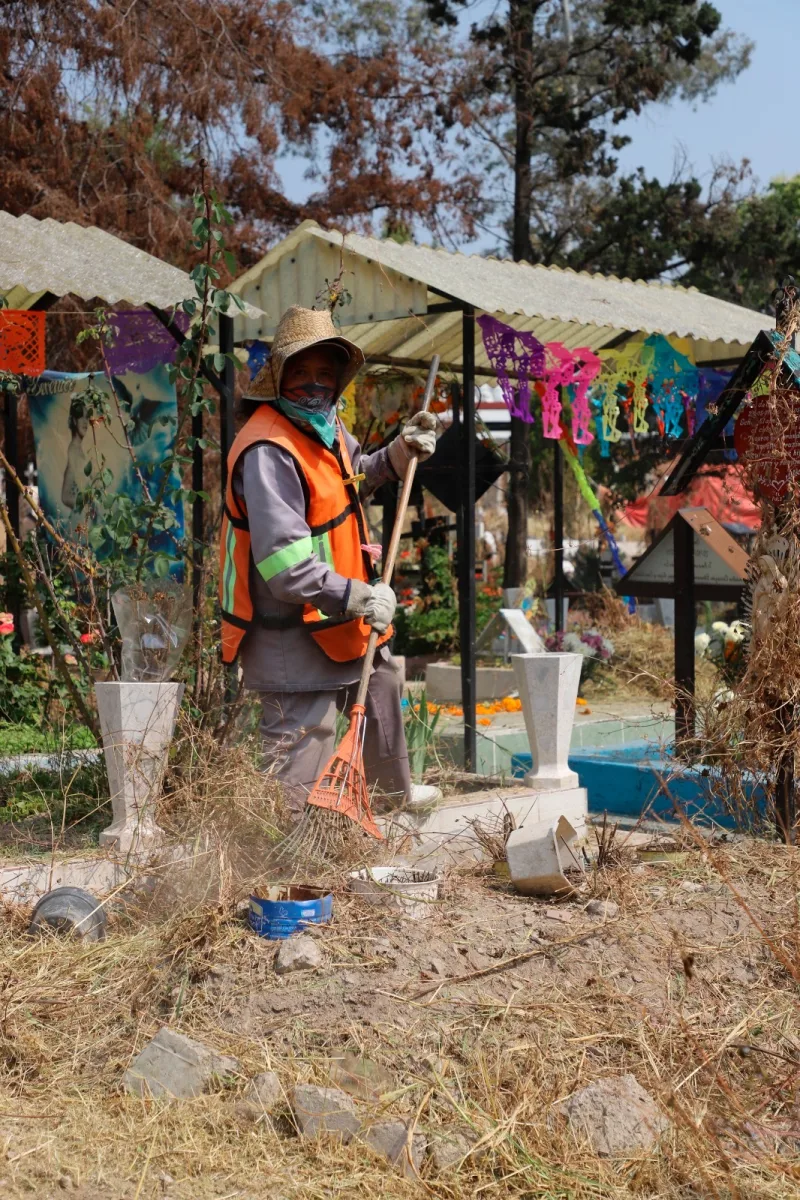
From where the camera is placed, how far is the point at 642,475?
72.1 feet

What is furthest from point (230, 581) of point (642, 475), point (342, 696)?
point (642, 475)

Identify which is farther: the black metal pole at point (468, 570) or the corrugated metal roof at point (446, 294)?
the corrugated metal roof at point (446, 294)

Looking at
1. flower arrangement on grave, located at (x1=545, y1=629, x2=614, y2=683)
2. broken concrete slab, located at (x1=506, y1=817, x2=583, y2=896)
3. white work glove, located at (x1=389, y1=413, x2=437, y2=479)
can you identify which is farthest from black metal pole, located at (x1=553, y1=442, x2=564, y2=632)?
broken concrete slab, located at (x1=506, y1=817, x2=583, y2=896)

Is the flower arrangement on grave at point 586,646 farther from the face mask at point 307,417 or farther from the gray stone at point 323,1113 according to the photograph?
the gray stone at point 323,1113

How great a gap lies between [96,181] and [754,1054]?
13.7m

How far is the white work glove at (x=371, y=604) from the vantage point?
4.91 metres

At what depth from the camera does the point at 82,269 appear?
23.0ft

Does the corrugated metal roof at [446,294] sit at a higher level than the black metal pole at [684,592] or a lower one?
higher

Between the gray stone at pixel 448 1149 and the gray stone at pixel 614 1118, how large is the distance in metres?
0.25

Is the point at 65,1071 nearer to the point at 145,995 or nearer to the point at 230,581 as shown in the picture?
the point at 145,995

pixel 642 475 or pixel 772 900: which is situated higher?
pixel 642 475

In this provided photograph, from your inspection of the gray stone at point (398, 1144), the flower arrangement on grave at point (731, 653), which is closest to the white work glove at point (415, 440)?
the flower arrangement on grave at point (731, 653)

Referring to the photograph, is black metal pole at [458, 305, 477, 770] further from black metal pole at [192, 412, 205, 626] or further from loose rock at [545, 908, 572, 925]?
loose rock at [545, 908, 572, 925]

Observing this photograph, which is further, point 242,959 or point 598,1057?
point 242,959
